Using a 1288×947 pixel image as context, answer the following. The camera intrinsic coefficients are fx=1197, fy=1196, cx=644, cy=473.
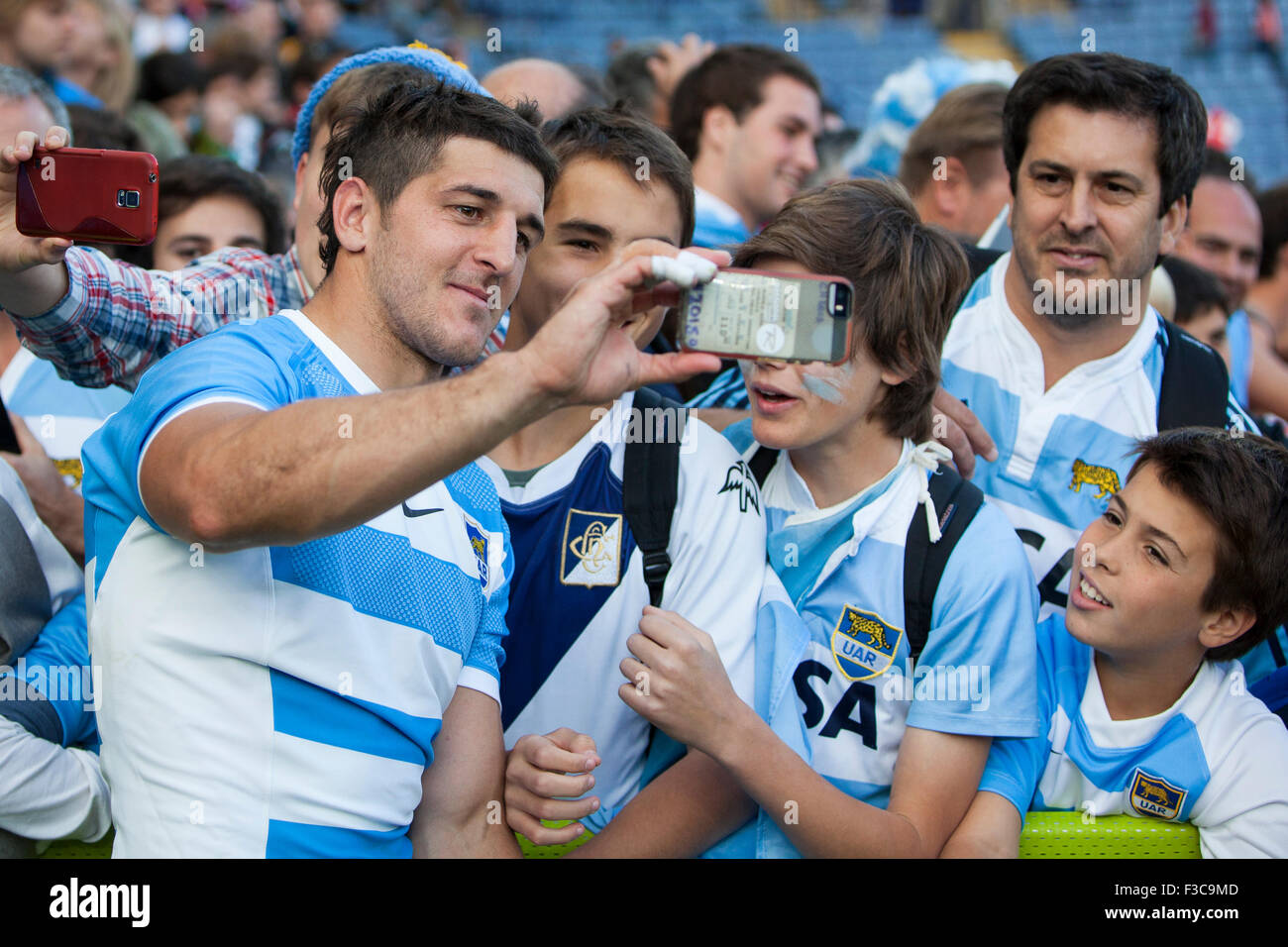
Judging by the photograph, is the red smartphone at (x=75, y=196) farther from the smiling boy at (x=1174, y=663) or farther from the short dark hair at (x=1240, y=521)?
the short dark hair at (x=1240, y=521)

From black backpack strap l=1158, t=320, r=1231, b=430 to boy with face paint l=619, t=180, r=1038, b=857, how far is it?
75 cm

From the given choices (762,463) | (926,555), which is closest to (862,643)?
(926,555)

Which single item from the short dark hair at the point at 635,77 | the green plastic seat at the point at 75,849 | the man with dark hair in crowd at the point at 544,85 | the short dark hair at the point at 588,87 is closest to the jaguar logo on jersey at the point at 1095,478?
the man with dark hair in crowd at the point at 544,85

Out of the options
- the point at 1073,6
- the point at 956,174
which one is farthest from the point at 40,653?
the point at 1073,6

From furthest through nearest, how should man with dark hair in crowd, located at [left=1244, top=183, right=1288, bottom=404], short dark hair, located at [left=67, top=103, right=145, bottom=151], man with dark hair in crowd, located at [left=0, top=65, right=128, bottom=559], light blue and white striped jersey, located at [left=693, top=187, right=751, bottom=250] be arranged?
man with dark hair in crowd, located at [left=1244, top=183, right=1288, bottom=404]
light blue and white striped jersey, located at [left=693, top=187, right=751, bottom=250]
short dark hair, located at [left=67, top=103, right=145, bottom=151]
man with dark hair in crowd, located at [left=0, top=65, right=128, bottom=559]

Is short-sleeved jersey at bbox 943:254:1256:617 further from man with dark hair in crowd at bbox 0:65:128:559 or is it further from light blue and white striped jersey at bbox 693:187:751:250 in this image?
man with dark hair in crowd at bbox 0:65:128:559

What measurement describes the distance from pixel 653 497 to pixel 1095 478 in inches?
51.2

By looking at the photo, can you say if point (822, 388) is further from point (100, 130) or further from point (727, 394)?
point (100, 130)

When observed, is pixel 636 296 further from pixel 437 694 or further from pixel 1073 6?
pixel 1073 6

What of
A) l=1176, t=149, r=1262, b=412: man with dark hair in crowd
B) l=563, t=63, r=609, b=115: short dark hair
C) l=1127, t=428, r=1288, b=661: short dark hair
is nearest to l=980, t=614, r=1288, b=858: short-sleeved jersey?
l=1127, t=428, r=1288, b=661: short dark hair

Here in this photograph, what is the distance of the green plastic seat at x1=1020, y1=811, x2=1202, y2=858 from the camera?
249 centimetres

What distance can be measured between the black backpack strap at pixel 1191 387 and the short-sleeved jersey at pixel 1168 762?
0.74 meters

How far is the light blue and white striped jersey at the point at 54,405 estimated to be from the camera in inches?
127
